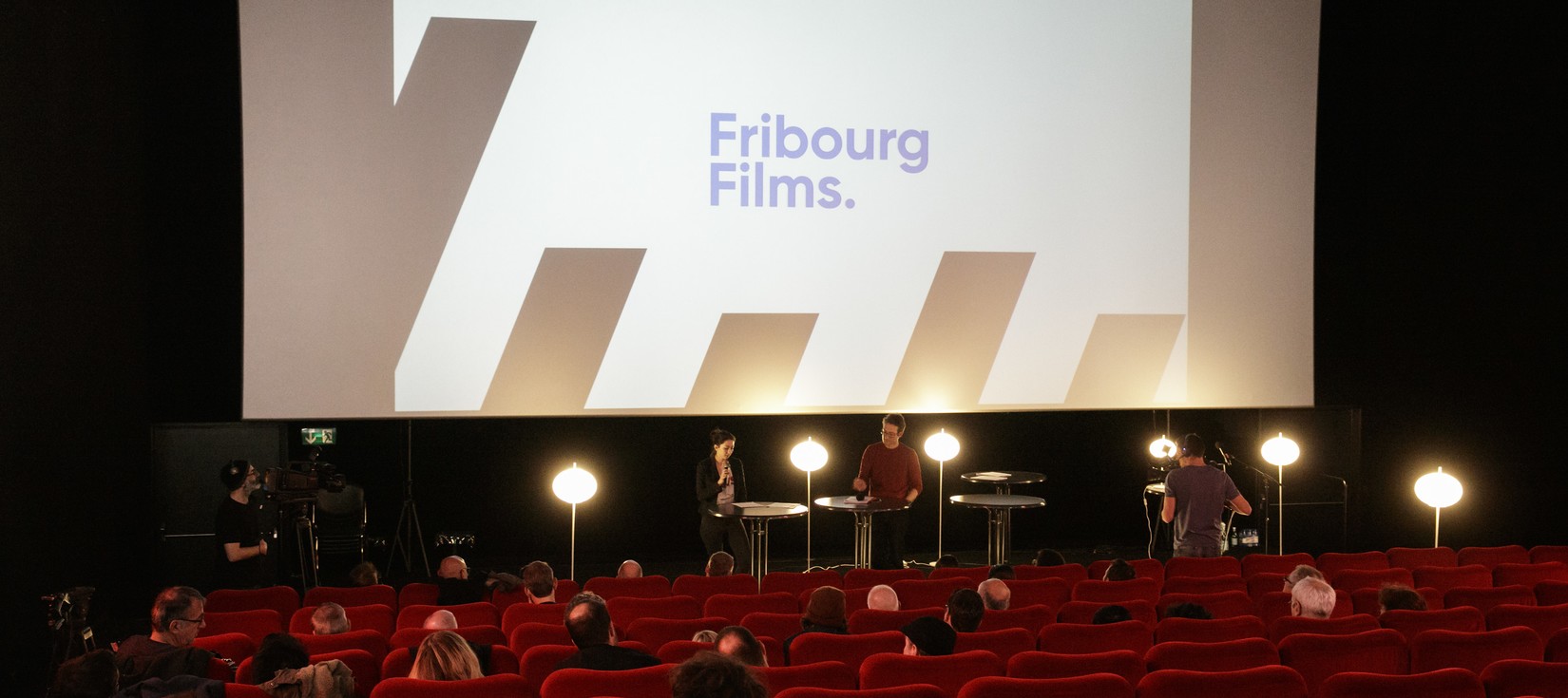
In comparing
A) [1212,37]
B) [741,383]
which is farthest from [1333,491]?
[741,383]

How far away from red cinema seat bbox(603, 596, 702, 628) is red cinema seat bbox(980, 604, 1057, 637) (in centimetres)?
139

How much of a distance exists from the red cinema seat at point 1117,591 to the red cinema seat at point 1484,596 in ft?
4.46

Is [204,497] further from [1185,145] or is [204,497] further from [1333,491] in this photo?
[1333,491]

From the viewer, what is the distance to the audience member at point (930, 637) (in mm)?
4230

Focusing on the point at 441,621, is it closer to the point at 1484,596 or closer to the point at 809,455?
the point at 809,455

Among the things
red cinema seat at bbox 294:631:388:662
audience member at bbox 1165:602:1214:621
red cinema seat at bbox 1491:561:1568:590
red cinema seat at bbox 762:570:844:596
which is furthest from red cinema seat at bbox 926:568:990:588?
red cinema seat at bbox 294:631:388:662

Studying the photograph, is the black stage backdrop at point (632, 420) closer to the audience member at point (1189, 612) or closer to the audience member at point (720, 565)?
the audience member at point (720, 565)

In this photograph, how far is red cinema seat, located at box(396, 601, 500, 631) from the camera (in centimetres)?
554

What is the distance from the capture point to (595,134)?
798 centimetres

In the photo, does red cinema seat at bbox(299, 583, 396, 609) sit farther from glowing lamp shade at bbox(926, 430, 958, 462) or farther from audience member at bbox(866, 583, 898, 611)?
glowing lamp shade at bbox(926, 430, 958, 462)

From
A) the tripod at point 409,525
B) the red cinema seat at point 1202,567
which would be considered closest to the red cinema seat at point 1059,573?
the red cinema seat at point 1202,567

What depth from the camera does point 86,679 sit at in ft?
11.7

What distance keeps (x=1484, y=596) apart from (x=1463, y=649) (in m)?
1.65

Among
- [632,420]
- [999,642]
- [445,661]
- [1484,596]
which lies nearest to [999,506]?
[1484,596]
